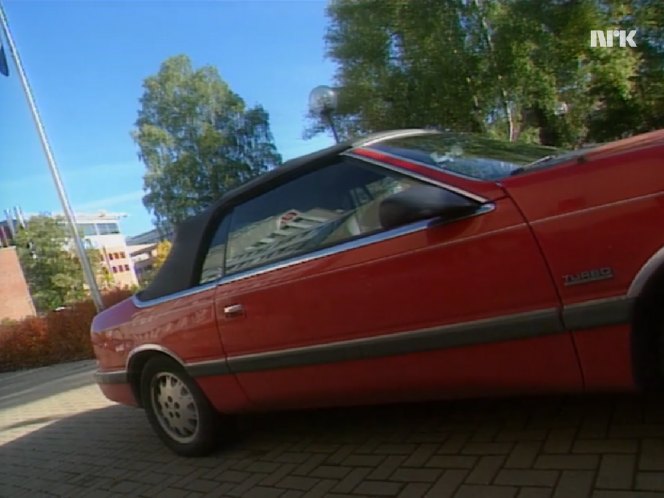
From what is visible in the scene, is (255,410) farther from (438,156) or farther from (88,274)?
(88,274)

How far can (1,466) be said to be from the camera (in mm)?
4625

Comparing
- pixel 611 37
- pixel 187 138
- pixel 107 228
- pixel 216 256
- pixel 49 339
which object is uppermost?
pixel 107 228

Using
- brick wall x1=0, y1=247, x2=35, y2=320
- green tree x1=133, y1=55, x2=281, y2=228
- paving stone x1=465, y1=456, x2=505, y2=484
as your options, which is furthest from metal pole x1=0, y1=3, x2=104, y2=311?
brick wall x1=0, y1=247, x2=35, y2=320

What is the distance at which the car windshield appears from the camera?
243 cm

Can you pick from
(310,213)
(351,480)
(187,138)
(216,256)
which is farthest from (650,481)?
(187,138)

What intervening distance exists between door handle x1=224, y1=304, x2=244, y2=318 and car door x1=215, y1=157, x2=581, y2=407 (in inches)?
0.4

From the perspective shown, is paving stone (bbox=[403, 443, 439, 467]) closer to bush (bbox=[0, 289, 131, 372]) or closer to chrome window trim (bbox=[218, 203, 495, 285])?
chrome window trim (bbox=[218, 203, 495, 285])

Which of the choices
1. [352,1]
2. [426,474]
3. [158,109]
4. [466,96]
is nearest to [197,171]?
[158,109]

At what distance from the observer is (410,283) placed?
234 cm

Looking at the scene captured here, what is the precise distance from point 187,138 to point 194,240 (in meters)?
38.5

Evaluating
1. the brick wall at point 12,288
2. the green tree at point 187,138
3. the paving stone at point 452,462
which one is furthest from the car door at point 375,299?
the brick wall at point 12,288

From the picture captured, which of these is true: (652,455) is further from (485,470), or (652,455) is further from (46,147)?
(46,147)

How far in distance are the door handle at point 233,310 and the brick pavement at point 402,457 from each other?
0.93 meters

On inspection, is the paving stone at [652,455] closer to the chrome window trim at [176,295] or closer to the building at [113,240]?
the chrome window trim at [176,295]
